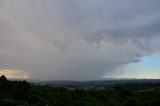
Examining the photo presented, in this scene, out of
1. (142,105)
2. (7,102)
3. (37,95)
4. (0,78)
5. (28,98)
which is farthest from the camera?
(0,78)

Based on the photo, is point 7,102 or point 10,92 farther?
point 10,92

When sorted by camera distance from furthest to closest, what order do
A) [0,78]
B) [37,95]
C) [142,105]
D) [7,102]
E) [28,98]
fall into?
[0,78] < [37,95] < [28,98] < [142,105] < [7,102]

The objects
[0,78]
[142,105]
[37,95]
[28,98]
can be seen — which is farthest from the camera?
[0,78]

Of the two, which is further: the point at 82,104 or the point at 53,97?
the point at 53,97

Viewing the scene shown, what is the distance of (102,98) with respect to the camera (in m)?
94.8

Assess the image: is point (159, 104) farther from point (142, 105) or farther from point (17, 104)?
point (17, 104)

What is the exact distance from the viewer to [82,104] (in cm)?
7562

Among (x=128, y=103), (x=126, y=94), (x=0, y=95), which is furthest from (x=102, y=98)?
(x=0, y=95)

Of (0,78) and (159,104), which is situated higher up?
Answer: (0,78)

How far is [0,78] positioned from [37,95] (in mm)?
18887

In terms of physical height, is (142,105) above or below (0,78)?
below

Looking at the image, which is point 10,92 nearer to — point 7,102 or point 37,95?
point 37,95

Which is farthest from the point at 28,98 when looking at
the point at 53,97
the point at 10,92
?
the point at 53,97

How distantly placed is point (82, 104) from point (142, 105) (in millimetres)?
14487
